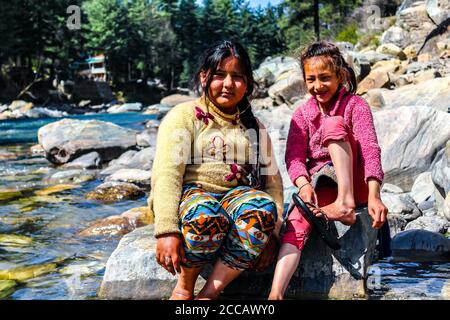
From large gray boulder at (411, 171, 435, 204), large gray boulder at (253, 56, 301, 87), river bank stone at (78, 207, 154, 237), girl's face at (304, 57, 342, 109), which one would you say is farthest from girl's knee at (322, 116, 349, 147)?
large gray boulder at (253, 56, 301, 87)

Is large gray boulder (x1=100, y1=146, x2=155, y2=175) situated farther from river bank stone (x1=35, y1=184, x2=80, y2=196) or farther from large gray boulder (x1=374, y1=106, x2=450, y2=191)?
large gray boulder (x1=374, y1=106, x2=450, y2=191)

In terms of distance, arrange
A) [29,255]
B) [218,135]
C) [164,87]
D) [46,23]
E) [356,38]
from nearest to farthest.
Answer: [218,135] < [29,255] < [356,38] < [46,23] < [164,87]

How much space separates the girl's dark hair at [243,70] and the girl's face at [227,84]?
0.02 metres

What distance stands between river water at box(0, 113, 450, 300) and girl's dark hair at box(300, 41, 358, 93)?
A: 1.15 m

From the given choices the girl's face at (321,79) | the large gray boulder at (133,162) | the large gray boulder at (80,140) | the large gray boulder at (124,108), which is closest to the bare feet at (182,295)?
the girl's face at (321,79)

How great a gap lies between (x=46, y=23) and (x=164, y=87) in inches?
546

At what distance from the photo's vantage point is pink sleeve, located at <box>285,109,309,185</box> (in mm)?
2639

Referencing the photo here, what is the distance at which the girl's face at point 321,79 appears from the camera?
2646 millimetres

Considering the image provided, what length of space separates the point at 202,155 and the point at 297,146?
0.56 metres

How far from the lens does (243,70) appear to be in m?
2.53

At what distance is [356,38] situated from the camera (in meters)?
21.9

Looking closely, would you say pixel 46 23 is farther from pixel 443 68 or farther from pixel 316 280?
pixel 316 280
